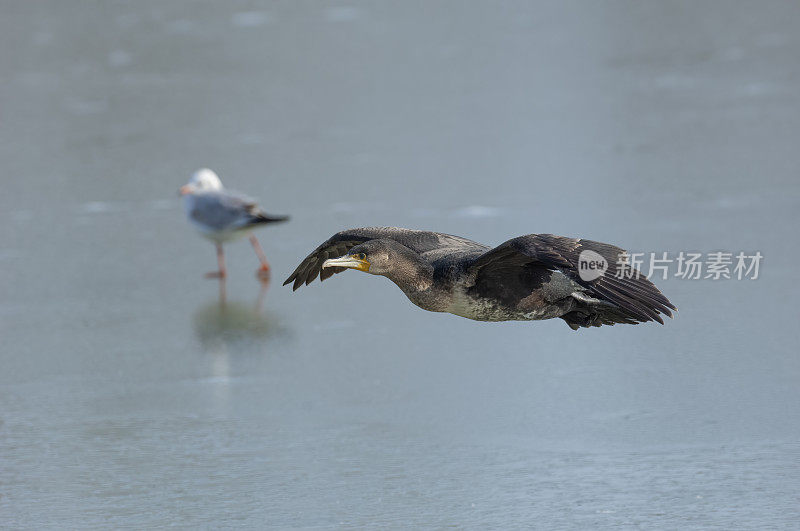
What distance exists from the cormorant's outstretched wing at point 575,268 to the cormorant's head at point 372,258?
1.07 ft

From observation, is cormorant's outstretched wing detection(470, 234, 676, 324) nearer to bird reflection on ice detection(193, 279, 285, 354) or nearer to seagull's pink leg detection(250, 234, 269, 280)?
bird reflection on ice detection(193, 279, 285, 354)

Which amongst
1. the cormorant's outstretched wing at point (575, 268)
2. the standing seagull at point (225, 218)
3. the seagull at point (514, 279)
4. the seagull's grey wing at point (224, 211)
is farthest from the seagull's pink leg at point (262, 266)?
the cormorant's outstretched wing at point (575, 268)

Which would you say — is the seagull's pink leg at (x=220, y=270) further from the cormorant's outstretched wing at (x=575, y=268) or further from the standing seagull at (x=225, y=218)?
the cormorant's outstretched wing at (x=575, y=268)

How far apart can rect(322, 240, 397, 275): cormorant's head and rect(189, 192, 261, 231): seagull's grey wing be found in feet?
11.6

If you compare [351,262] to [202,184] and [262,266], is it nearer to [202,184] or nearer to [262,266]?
[262,266]

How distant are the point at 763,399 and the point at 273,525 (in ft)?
7.84

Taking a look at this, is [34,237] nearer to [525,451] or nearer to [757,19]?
[525,451]

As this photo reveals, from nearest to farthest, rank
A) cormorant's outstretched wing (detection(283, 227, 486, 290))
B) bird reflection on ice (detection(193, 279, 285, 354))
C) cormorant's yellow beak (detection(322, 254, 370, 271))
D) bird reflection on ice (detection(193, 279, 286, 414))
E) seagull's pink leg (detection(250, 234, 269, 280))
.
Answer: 1. cormorant's yellow beak (detection(322, 254, 370, 271))
2. cormorant's outstretched wing (detection(283, 227, 486, 290))
3. bird reflection on ice (detection(193, 279, 286, 414))
4. bird reflection on ice (detection(193, 279, 285, 354))
5. seagull's pink leg (detection(250, 234, 269, 280))

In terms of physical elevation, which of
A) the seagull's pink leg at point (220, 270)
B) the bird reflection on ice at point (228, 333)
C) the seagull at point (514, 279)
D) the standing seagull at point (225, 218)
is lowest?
the bird reflection on ice at point (228, 333)

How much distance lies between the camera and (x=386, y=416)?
19.7ft

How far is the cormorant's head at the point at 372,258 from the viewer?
4.82m

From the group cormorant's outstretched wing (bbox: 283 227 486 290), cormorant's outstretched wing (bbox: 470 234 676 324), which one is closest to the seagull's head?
cormorant's outstretched wing (bbox: 283 227 486 290)

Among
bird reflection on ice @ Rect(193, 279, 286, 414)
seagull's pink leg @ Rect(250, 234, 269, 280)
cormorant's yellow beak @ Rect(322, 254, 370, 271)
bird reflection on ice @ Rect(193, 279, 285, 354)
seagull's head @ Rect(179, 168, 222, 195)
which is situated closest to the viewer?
cormorant's yellow beak @ Rect(322, 254, 370, 271)

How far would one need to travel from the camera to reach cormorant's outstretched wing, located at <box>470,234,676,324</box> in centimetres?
461
